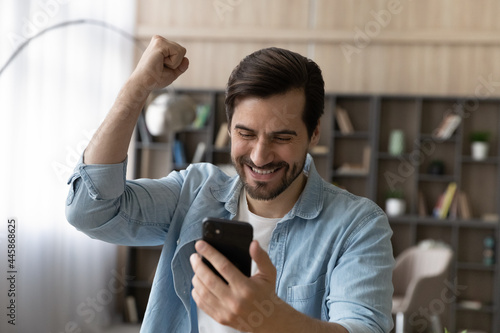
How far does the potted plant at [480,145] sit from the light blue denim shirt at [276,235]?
4.58 meters

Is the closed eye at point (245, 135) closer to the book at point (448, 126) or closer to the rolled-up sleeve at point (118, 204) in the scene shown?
the rolled-up sleeve at point (118, 204)

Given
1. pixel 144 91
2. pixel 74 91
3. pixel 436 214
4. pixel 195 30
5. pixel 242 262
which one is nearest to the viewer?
pixel 242 262

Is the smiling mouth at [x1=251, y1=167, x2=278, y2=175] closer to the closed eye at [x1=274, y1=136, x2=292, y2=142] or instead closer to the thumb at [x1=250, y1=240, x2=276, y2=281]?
the closed eye at [x1=274, y1=136, x2=292, y2=142]

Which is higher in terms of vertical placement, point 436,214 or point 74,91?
point 74,91

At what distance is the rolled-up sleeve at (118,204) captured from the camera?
144 centimetres

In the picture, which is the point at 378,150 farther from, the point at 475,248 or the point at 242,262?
the point at 242,262

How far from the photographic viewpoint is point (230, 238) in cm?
121

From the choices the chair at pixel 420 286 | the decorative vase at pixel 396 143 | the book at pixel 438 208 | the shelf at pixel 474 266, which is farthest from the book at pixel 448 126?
the shelf at pixel 474 266

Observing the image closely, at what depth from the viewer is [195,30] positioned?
653cm

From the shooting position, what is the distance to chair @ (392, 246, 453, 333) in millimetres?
4852

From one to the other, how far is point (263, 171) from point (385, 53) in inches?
198

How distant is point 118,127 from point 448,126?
4.98 meters

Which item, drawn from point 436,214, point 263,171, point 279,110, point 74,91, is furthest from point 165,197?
point 436,214

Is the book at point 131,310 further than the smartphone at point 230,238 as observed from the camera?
Yes
